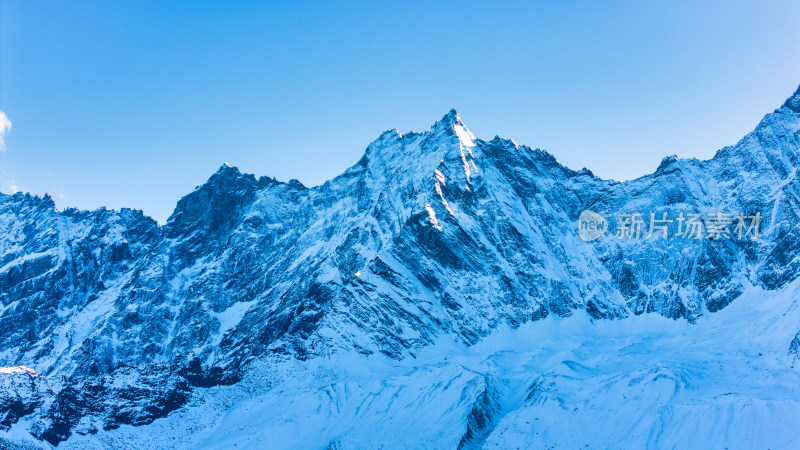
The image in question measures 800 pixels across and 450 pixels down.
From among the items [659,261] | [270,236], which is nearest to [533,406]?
[659,261]

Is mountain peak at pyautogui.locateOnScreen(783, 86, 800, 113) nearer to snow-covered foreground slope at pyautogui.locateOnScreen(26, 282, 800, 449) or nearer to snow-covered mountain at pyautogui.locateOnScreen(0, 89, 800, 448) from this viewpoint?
snow-covered mountain at pyautogui.locateOnScreen(0, 89, 800, 448)

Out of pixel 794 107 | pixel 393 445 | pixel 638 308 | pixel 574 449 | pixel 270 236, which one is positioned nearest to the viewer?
pixel 574 449

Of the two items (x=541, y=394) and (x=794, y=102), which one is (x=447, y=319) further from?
(x=794, y=102)

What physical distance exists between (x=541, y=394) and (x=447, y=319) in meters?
39.4

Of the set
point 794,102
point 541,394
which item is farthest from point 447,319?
point 794,102

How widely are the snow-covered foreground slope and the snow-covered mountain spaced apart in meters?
0.44

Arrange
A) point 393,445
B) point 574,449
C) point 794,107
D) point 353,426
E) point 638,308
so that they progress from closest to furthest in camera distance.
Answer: point 574,449 → point 393,445 → point 353,426 → point 638,308 → point 794,107

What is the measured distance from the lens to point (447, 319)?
476ft

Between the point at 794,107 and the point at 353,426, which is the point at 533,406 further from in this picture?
the point at 794,107

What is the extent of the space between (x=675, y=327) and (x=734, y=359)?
29.6 metres

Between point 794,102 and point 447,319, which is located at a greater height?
point 794,102

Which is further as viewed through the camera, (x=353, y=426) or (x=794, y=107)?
(x=794, y=107)

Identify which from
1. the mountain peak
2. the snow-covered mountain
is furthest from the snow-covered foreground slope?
the mountain peak

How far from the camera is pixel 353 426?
111m
